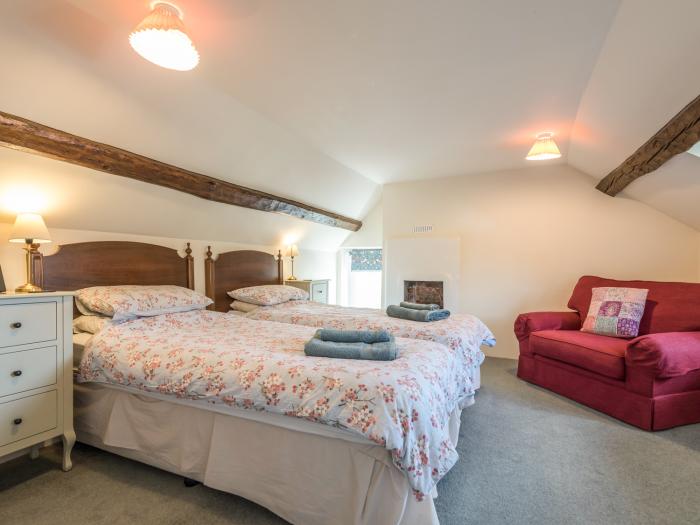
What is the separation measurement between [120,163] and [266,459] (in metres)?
2.13

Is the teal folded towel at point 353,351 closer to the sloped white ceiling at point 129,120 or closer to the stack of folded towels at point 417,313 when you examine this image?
the stack of folded towels at point 417,313

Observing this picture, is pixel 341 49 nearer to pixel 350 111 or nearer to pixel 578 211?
pixel 350 111

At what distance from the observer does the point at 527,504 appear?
1659mm

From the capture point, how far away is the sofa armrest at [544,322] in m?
3.32

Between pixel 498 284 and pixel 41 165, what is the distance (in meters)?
4.35

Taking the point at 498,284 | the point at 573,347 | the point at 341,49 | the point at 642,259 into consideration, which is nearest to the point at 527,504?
the point at 573,347

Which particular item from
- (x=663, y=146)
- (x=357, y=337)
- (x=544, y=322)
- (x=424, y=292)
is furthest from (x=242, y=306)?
(x=663, y=146)

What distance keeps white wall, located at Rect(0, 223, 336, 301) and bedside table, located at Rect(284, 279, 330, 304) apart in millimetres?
288

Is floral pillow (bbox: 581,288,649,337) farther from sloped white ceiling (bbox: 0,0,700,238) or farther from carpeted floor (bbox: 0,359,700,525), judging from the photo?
sloped white ceiling (bbox: 0,0,700,238)

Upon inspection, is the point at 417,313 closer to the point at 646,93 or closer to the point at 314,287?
the point at 646,93

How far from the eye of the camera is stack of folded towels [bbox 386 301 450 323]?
9.35ft

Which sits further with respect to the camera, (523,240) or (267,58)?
(523,240)

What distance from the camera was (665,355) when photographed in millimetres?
2307

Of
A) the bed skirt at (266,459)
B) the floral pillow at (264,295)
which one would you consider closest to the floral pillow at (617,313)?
the bed skirt at (266,459)
